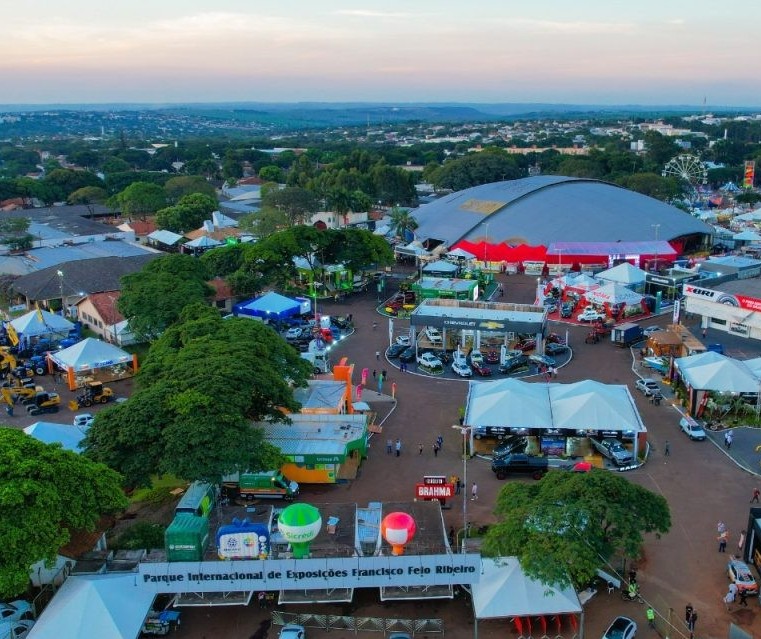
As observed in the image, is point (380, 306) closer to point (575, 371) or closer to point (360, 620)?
point (575, 371)

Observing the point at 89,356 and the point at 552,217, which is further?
the point at 552,217

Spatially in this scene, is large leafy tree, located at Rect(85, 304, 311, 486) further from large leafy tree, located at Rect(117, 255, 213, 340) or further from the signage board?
large leafy tree, located at Rect(117, 255, 213, 340)

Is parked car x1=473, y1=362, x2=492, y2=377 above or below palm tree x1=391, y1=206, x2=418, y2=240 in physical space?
below

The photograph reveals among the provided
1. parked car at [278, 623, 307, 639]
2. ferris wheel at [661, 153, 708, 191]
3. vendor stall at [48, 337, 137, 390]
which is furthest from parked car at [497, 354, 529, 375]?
ferris wheel at [661, 153, 708, 191]

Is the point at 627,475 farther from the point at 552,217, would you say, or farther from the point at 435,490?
the point at 552,217

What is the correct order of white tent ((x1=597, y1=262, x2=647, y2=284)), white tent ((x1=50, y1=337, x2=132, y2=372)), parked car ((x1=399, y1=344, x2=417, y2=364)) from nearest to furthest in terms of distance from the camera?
white tent ((x1=50, y1=337, x2=132, y2=372))
parked car ((x1=399, y1=344, x2=417, y2=364))
white tent ((x1=597, y1=262, x2=647, y2=284))

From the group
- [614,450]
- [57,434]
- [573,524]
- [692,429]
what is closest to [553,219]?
[692,429]
